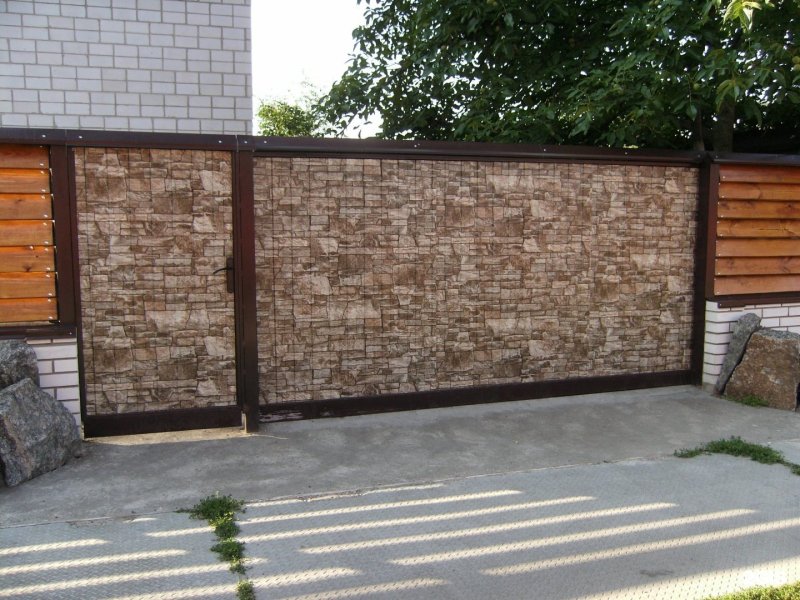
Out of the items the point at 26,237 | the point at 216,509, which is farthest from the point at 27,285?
the point at 216,509

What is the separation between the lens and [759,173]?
20.9 ft

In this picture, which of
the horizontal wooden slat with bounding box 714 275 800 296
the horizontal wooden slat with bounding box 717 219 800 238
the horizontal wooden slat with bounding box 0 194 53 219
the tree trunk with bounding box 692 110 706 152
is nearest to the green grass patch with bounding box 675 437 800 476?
the horizontal wooden slat with bounding box 714 275 800 296

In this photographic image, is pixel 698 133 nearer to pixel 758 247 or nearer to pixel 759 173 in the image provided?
pixel 759 173

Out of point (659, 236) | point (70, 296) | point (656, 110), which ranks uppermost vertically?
point (656, 110)

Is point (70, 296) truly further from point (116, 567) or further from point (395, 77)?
point (395, 77)

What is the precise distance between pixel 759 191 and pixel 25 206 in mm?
5851

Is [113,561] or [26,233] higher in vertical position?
[26,233]

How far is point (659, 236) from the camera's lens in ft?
20.5

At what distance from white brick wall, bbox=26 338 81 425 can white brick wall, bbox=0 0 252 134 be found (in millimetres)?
2152

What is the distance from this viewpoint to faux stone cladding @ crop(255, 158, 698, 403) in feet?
17.2

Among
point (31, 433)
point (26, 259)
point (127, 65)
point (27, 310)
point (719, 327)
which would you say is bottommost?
point (31, 433)

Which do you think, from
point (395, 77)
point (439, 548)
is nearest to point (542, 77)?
point (395, 77)

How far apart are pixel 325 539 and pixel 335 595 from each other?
521 millimetres

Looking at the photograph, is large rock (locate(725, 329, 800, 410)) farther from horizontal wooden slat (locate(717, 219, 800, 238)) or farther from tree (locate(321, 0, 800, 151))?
tree (locate(321, 0, 800, 151))
